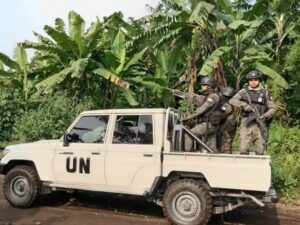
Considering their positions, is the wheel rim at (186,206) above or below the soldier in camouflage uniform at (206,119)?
below

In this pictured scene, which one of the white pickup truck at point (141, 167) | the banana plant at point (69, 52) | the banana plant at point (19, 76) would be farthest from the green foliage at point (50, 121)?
the white pickup truck at point (141, 167)

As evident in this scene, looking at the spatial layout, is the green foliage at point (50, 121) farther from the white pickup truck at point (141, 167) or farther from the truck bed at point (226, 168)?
the truck bed at point (226, 168)

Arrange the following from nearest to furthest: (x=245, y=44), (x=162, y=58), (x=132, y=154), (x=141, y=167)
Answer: (x=141, y=167) < (x=132, y=154) < (x=245, y=44) < (x=162, y=58)

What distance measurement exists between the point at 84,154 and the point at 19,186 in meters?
1.44

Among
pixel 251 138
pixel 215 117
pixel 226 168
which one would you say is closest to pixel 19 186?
pixel 215 117

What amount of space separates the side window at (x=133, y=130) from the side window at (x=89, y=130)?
25cm

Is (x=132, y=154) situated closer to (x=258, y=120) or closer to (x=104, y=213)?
(x=104, y=213)

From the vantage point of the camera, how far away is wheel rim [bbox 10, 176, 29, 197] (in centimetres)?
809

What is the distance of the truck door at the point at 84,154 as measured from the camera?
757 centimetres

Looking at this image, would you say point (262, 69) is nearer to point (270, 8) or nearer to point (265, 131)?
point (270, 8)

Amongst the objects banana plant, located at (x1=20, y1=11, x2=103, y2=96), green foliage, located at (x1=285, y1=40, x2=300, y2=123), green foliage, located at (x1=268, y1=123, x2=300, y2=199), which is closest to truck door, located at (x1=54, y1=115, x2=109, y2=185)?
green foliage, located at (x1=268, y1=123, x2=300, y2=199)

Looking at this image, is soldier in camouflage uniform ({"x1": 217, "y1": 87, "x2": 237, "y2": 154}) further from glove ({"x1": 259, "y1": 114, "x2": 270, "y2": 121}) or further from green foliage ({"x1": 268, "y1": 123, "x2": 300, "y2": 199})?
green foliage ({"x1": 268, "y1": 123, "x2": 300, "y2": 199})

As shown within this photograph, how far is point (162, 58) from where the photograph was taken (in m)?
14.8

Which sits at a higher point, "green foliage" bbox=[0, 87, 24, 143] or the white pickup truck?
"green foliage" bbox=[0, 87, 24, 143]
